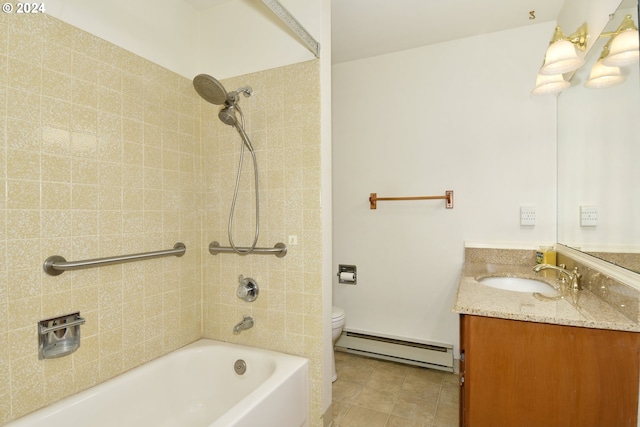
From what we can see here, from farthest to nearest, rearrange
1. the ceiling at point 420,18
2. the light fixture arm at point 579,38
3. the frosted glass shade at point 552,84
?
the ceiling at point 420,18, the frosted glass shade at point 552,84, the light fixture arm at point 579,38

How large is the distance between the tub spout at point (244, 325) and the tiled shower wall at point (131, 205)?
4 centimetres

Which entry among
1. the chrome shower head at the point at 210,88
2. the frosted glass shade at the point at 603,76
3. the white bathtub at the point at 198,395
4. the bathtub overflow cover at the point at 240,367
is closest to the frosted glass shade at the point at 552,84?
the frosted glass shade at the point at 603,76

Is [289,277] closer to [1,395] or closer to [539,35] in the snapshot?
[1,395]

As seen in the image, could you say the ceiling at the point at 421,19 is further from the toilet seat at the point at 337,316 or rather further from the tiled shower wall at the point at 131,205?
the toilet seat at the point at 337,316

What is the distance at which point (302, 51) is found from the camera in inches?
65.7

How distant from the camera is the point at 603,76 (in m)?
1.41

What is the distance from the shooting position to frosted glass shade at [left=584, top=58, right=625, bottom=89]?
4.20 feet

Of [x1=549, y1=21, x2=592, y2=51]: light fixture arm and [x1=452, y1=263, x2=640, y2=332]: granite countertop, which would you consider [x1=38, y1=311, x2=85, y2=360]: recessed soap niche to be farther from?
[x1=549, y1=21, x2=592, y2=51]: light fixture arm

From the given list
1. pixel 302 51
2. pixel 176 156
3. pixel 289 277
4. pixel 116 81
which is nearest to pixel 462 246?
pixel 289 277

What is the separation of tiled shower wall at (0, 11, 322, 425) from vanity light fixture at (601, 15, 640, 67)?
1.25 metres

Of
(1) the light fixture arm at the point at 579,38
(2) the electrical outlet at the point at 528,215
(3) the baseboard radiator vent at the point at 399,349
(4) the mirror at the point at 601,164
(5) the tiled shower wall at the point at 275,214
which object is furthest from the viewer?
(3) the baseboard radiator vent at the point at 399,349

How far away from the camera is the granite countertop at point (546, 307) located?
1.09 meters

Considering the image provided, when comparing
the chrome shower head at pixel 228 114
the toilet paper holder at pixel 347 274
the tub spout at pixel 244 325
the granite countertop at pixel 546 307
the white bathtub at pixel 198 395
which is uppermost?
the chrome shower head at pixel 228 114

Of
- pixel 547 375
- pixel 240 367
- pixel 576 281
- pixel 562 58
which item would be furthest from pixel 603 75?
pixel 240 367
